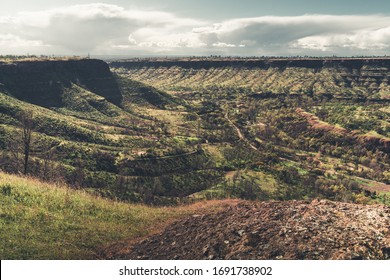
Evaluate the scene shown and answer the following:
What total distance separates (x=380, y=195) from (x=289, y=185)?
30.0m

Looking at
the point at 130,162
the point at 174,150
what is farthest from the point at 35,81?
the point at 130,162

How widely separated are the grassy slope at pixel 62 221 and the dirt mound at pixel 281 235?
1566 millimetres

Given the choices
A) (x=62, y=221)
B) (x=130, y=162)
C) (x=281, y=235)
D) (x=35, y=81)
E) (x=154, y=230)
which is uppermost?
(x=35, y=81)

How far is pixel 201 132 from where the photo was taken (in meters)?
180

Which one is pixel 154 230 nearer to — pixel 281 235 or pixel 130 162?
pixel 281 235

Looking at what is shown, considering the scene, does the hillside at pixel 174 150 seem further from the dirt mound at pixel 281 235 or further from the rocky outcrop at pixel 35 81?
the dirt mound at pixel 281 235

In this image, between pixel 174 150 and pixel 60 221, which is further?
pixel 174 150

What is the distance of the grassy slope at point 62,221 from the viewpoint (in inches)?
531

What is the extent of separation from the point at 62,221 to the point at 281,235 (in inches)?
404

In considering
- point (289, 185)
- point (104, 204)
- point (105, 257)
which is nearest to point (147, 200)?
point (289, 185)

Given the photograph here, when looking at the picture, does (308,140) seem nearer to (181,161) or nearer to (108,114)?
(181,161)

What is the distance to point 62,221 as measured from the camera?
635 inches

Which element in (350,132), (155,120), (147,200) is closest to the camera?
(147,200)

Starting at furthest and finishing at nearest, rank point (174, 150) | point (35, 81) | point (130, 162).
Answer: point (35, 81), point (174, 150), point (130, 162)
